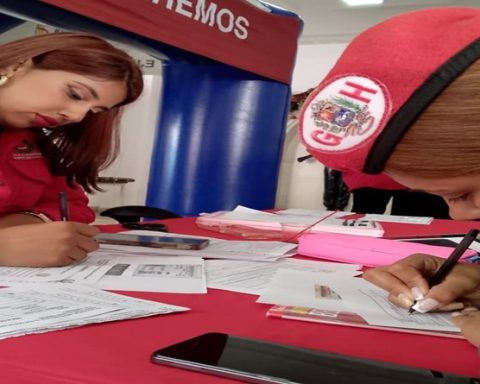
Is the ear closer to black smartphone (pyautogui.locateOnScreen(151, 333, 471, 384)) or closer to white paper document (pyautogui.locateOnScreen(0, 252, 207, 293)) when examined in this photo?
white paper document (pyautogui.locateOnScreen(0, 252, 207, 293))

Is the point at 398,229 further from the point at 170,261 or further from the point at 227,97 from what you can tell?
the point at 227,97

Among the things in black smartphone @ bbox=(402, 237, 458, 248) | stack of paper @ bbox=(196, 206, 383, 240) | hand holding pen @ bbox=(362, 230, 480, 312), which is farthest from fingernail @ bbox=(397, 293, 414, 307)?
stack of paper @ bbox=(196, 206, 383, 240)

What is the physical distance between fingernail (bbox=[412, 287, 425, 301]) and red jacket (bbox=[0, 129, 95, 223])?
683 millimetres

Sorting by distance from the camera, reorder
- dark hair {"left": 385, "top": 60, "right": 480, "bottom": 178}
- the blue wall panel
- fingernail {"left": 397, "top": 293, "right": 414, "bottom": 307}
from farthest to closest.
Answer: the blue wall panel, fingernail {"left": 397, "top": 293, "right": 414, "bottom": 307}, dark hair {"left": 385, "top": 60, "right": 480, "bottom": 178}

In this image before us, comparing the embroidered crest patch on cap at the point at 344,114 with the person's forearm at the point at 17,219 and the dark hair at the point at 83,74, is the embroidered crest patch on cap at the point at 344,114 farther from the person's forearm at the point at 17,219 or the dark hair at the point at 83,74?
the person's forearm at the point at 17,219

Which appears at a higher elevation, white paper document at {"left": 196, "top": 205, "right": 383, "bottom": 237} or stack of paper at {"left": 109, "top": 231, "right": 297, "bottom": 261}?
white paper document at {"left": 196, "top": 205, "right": 383, "bottom": 237}

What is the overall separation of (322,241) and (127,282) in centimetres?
38

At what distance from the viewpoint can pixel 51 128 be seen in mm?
1069

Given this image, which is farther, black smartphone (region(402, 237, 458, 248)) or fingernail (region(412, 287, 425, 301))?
black smartphone (region(402, 237, 458, 248))

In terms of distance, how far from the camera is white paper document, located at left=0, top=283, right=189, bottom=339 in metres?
0.46

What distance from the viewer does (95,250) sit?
823 millimetres

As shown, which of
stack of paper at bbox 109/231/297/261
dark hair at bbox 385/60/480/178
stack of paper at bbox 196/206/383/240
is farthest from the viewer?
stack of paper at bbox 196/206/383/240

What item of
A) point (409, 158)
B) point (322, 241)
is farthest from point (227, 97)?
point (409, 158)

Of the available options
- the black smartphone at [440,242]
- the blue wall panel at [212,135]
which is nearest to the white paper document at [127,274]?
the black smartphone at [440,242]
